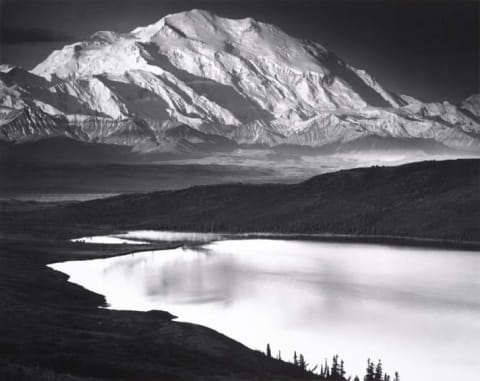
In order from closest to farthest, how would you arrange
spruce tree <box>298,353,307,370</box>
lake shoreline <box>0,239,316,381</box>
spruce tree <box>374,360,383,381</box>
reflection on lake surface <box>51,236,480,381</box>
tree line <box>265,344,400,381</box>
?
lake shoreline <box>0,239,316,381</box>
tree line <box>265,344,400,381</box>
spruce tree <box>374,360,383,381</box>
spruce tree <box>298,353,307,370</box>
reflection on lake surface <box>51,236,480,381</box>

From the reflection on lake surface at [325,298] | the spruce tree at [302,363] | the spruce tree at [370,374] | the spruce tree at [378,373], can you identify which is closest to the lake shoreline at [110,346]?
the spruce tree at [302,363]

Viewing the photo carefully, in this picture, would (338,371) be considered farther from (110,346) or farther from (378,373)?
(110,346)

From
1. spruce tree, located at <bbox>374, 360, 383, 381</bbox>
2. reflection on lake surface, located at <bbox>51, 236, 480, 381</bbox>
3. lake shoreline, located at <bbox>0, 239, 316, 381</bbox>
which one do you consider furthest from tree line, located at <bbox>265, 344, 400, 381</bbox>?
reflection on lake surface, located at <bbox>51, 236, 480, 381</bbox>

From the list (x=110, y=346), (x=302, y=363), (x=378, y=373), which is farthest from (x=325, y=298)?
(x=110, y=346)

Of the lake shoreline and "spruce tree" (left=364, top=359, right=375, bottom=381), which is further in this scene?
"spruce tree" (left=364, top=359, right=375, bottom=381)

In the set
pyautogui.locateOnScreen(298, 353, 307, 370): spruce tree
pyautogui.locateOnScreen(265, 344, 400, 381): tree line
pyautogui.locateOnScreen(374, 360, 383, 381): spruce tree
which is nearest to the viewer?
pyautogui.locateOnScreen(265, 344, 400, 381): tree line

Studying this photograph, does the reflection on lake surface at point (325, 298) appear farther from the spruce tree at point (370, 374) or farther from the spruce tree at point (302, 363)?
the spruce tree at point (302, 363)

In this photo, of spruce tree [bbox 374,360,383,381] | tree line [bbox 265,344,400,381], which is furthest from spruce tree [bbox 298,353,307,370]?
spruce tree [bbox 374,360,383,381]

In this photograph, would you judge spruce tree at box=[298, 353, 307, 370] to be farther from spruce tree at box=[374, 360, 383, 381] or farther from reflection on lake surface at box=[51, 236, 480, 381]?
spruce tree at box=[374, 360, 383, 381]

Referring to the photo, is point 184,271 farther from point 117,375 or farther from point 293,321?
point 117,375

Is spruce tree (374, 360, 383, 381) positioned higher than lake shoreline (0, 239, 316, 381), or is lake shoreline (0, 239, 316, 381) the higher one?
lake shoreline (0, 239, 316, 381)
